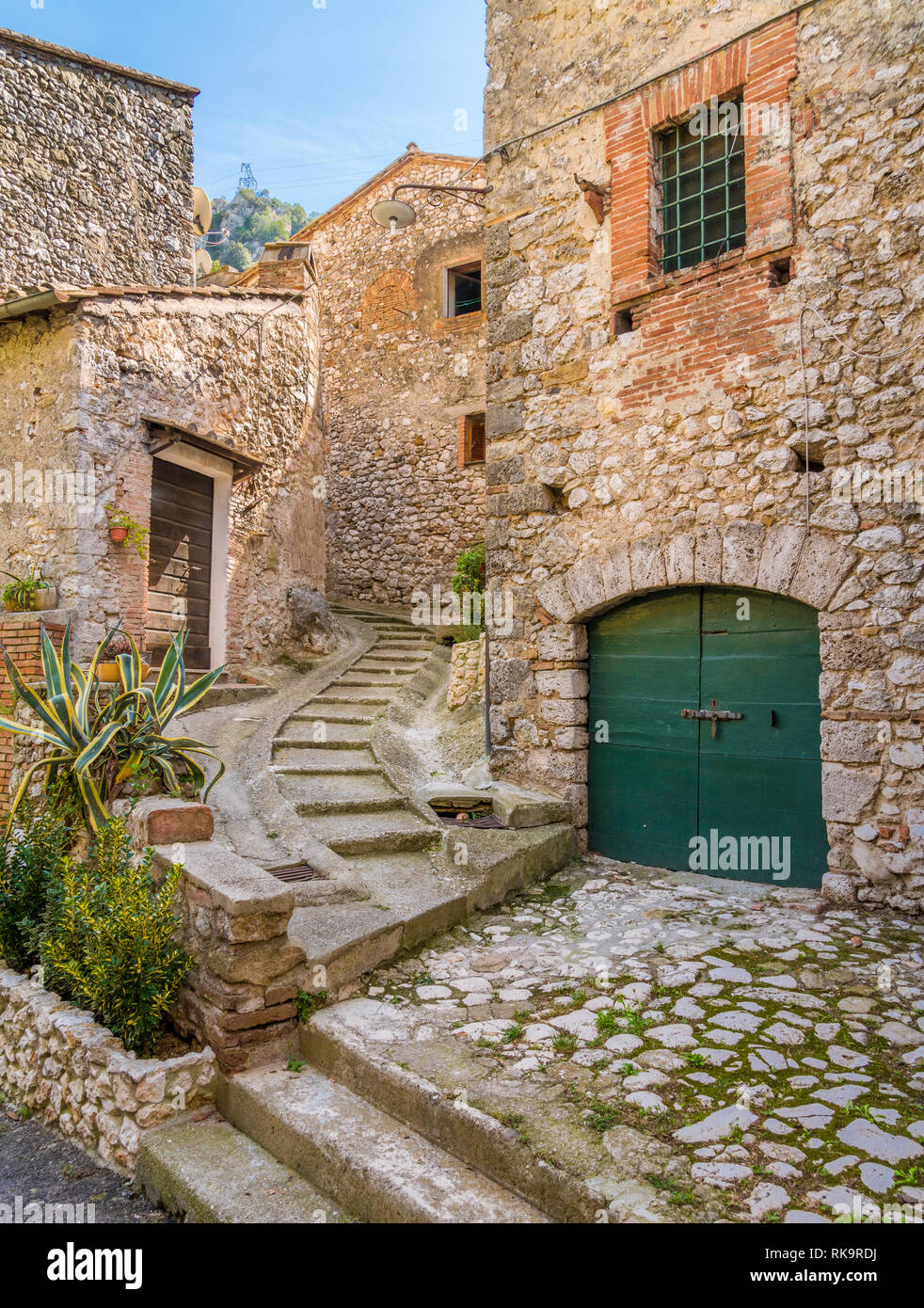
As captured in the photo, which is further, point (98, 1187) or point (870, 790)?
→ point (870, 790)

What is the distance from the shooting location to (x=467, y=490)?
12.1 m

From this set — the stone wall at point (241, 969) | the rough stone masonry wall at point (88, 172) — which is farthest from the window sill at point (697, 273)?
the rough stone masonry wall at point (88, 172)

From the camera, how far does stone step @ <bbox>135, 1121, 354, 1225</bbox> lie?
2318mm

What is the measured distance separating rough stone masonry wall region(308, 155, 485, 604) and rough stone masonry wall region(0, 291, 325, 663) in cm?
291

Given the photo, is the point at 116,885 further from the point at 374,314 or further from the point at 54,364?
the point at 374,314

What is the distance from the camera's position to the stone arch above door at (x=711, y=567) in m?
4.31

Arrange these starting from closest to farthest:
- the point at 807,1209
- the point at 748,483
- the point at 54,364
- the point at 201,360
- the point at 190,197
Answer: the point at 807,1209 < the point at 748,483 < the point at 54,364 < the point at 201,360 < the point at 190,197

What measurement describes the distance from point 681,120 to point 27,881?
19.0ft

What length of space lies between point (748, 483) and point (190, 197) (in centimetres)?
1065

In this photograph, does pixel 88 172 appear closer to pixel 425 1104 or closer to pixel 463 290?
pixel 463 290

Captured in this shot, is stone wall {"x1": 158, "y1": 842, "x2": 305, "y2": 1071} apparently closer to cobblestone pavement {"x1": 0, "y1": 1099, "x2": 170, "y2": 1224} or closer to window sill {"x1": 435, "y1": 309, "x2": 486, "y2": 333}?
cobblestone pavement {"x1": 0, "y1": 1099, "x2": 170, "y2": 1224}

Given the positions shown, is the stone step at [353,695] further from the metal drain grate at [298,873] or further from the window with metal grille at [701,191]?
the window with metal grille at [701,191]

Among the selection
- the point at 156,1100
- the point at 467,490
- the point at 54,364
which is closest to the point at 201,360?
the point at 54,364

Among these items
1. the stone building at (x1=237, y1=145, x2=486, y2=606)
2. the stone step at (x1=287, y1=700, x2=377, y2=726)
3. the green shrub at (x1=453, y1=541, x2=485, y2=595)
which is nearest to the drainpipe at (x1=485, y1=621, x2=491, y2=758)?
Result: the stone step at (x1=287, y1=700, x2=377, y2=726)
